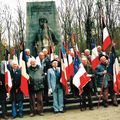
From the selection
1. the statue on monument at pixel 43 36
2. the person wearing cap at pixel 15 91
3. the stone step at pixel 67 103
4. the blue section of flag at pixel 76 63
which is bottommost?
the stone step at pixel 67 103

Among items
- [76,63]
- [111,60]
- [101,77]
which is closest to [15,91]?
[76,63]

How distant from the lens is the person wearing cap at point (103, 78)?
14070 mm

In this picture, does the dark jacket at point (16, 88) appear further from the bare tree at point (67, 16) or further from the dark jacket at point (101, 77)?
the bare tree at point (67, 16)

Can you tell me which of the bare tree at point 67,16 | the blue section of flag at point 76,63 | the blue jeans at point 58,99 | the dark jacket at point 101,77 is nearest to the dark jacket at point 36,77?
the blue jeans at point 58,99

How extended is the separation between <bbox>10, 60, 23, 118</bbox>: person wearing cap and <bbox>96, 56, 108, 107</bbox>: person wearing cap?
106 inches

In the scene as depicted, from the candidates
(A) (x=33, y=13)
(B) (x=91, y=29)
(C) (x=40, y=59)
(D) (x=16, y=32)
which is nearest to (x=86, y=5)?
(B) (x=91, y=29)

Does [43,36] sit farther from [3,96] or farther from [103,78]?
[3,96]

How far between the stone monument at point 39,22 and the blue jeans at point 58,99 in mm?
7497

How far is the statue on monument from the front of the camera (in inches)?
809

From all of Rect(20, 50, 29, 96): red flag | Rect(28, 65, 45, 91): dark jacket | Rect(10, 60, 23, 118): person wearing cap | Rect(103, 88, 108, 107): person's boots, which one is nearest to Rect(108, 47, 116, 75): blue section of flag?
Rect(103, 88, 108, 107): person's boots

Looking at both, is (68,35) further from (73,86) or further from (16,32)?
(73,86)

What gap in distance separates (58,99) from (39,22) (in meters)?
8.29

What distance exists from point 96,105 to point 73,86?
1.17 metres

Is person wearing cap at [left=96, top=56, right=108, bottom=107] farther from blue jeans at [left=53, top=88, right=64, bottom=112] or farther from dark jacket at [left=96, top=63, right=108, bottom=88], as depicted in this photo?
blue jeans at [left=53, top=88, right=64, bottom=112]
